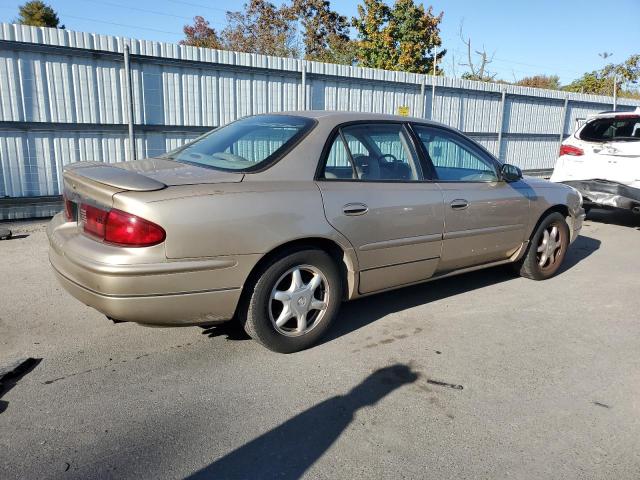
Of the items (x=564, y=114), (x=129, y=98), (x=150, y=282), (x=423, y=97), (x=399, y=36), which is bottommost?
(x=150, y=282)

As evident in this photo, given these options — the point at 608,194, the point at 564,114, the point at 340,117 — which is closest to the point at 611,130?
the point at 608,194

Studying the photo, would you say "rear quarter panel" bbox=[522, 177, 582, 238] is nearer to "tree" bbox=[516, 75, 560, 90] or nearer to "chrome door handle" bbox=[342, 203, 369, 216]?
"chrome door handle" bbox=[342, 203, 369, 216]

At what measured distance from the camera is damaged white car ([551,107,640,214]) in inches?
307

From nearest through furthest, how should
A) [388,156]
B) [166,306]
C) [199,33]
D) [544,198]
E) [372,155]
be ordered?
1. [166,306]
2. [372,155]
3. [388,156]
4. [544,198]
5. [199,33]

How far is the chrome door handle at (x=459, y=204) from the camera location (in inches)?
167

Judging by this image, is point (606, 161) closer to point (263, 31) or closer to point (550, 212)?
point (550, 212)

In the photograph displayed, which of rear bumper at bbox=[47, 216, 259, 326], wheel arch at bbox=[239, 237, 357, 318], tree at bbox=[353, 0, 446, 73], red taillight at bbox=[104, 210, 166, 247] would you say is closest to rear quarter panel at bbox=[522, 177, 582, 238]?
wheel arch at bbox=[239, 237, 357, 318]

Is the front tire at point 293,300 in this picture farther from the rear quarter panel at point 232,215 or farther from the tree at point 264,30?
the tree at point 264,30

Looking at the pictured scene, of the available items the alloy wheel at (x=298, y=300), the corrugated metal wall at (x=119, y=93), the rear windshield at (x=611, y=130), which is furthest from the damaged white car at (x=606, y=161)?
the alloy wheel at (x=298, y=300)

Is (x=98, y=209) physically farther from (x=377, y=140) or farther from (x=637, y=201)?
(x=637, y=201)

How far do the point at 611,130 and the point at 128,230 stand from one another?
8.00 metres

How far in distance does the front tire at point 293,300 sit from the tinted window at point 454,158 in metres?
1.45

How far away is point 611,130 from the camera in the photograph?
827 cm

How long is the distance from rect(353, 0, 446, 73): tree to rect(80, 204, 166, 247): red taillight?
26.9 m
